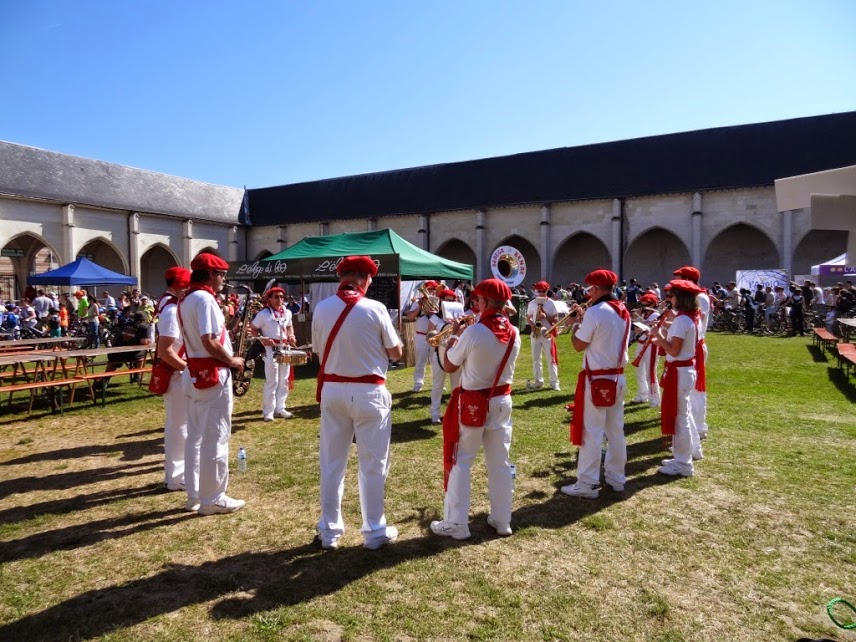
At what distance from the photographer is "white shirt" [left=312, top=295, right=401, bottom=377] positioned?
11.9ft

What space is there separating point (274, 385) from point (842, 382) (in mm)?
9666

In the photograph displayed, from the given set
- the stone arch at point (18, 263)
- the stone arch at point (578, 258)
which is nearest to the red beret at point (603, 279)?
the stone arch at point (578, 258)

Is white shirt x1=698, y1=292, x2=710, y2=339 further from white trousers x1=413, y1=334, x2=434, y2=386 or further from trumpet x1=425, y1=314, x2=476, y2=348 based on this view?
white trousers x1=413, y1=334, x2=434, y2=386

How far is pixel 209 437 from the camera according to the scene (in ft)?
13.9

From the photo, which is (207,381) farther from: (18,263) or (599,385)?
(18,263)

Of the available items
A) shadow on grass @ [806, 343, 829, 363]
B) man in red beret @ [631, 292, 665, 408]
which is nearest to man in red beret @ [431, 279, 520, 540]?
man in red beret @ [631, 292, 665, 408]

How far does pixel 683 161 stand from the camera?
91.9ft

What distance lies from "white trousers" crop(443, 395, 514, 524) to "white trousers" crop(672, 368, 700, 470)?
2.20 meters

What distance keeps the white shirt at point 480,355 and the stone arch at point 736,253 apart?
88.4 ft

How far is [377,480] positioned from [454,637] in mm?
1128

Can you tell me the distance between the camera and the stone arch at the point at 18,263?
32.2 meters

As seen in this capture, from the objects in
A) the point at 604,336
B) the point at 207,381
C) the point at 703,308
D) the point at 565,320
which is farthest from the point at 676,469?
the point at 207,381

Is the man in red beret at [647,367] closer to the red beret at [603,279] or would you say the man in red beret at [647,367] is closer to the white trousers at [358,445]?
the red beret at [603,279]

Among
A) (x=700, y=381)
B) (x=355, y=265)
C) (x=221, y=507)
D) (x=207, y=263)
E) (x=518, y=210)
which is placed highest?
(x=518, y=210)
